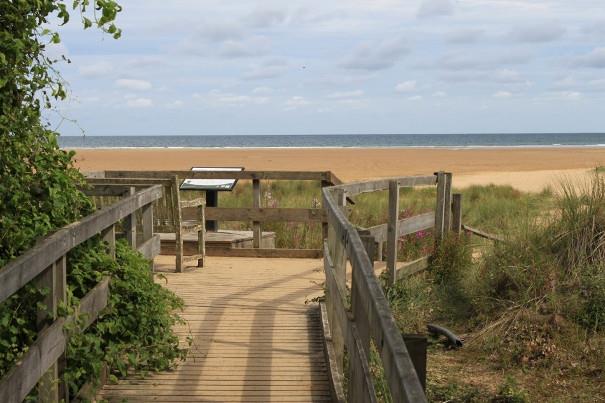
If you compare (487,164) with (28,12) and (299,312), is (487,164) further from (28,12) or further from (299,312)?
(28,12)

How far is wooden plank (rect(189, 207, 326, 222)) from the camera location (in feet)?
40.0

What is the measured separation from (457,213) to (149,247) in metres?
4.95

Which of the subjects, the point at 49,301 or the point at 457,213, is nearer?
the point at 49,301

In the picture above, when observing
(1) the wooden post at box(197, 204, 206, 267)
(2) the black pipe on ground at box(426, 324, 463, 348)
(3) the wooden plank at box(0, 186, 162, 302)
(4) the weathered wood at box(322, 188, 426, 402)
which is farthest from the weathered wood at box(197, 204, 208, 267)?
(4) the weathered wood at box(322, 188, 426, 402)

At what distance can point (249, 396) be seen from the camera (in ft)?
18.7

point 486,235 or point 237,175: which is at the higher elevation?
point 237,175

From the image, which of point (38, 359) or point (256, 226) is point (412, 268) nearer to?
point (256, 226)

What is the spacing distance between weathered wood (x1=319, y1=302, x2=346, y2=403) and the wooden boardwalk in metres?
0.14

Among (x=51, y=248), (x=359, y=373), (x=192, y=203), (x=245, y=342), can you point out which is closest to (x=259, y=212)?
(x=192, y=203)

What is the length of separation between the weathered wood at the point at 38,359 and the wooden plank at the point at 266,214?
277 inches

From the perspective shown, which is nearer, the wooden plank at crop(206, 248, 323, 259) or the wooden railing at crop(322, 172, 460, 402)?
the wooden railing at crop(322, 172, 460, 402)

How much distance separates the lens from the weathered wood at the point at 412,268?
32.3 ft

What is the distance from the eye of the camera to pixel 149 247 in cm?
746

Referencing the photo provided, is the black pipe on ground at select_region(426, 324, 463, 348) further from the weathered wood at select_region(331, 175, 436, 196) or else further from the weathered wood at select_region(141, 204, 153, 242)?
the weathered wood at select_region(141, 204, 153, 242)
